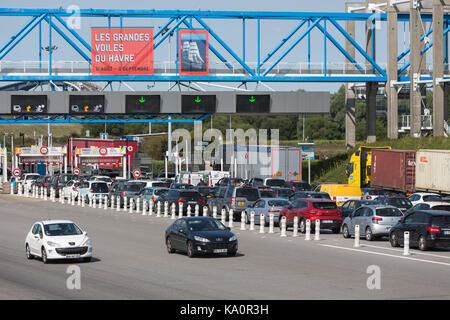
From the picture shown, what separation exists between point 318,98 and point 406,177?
1622cm

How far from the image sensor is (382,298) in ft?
58.6

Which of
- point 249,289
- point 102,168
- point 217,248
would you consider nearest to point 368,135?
point 102,168

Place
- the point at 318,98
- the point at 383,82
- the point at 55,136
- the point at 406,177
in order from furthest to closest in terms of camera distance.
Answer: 1. the point at 55,136
2. the point at 383,82
3. the point at 318,98
4. the point at 406,177

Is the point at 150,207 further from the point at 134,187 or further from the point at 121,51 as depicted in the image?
the point at 121,51

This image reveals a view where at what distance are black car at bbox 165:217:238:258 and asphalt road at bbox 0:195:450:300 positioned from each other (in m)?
0.32

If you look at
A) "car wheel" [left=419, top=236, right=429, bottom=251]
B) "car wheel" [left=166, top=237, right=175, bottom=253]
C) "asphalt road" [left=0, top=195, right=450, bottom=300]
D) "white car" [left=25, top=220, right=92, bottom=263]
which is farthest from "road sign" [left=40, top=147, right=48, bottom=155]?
"car wheel" [left=419, top=236, right=429, bottom=251]

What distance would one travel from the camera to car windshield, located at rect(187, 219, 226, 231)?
27.3 metres

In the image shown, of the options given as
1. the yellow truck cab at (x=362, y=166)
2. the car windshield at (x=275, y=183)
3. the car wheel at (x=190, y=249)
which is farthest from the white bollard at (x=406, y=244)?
the car windshield at (x=275, y=183)

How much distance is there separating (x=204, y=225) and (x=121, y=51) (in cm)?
3871

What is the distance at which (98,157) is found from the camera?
79312 mm

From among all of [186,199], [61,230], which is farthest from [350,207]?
[61,230]

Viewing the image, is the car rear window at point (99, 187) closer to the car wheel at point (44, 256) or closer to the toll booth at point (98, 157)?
the toll booth at point (98, 157)

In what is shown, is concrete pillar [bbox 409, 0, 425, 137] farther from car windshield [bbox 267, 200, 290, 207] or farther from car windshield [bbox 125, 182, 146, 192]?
car windshield [bbox 267, 200, 290, 207]
